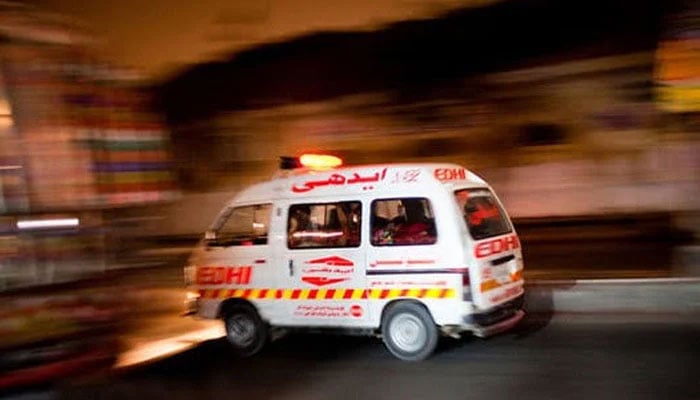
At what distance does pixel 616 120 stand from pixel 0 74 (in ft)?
33.0

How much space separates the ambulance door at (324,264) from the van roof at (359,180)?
14 cm

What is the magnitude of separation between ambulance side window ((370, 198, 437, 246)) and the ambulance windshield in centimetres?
36

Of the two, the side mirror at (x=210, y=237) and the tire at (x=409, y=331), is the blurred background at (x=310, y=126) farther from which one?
the tire at (x=409, y=331)

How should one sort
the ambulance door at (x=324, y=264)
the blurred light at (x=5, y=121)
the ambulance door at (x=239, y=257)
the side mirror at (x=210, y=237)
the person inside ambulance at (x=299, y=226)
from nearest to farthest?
the blurred light at (x=5, y=121) < the ambulance door at (x=324, y=264) < the person inside ambulance at (x=299, y=226) < the ambulance door at (x=239, y=257) < the side mirror at (x=210, y=237)

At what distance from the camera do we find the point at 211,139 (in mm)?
17391

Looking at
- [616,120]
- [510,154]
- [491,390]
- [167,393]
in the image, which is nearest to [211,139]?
[510,154]

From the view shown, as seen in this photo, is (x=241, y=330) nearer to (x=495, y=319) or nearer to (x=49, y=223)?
(x=495, y=319)

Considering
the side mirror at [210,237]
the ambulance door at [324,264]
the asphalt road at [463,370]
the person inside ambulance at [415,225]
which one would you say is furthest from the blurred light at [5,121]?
the side mirror at [210,237]

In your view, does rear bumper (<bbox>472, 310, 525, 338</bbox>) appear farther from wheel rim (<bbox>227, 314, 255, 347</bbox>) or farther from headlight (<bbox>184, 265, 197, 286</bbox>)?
headlight (<bbox>184, 265, 197, 286</bbox>)

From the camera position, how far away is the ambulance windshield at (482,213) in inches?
319

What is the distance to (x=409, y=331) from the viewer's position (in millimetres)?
8266

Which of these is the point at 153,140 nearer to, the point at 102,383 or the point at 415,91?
the point at 102,383

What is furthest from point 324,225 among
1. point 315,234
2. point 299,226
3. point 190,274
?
point 190,274

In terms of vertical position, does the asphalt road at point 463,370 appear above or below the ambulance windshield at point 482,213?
below
